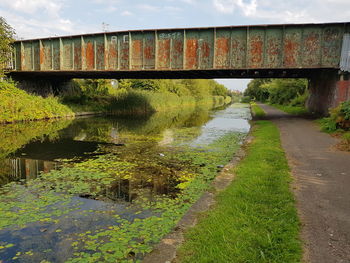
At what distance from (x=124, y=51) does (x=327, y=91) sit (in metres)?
17.9

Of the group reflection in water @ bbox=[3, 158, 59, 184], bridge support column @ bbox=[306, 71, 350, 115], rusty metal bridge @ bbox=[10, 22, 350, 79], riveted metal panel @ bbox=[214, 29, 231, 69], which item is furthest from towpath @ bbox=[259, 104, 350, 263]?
riveted metal panel @ bbox=[214, 29, 231, 69]

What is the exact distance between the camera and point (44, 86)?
33.4 m

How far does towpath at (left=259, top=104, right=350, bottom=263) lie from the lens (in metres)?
3.79

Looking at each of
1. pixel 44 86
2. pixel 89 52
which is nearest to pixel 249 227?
pixel 89 52

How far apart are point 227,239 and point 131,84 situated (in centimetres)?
4421

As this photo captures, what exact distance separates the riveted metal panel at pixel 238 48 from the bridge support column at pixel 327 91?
274 inches

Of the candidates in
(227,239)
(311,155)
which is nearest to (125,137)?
(311,155)

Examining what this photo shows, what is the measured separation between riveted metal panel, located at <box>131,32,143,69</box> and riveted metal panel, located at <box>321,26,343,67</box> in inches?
580

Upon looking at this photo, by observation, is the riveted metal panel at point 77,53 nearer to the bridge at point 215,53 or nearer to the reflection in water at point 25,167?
the bridge at point 215,53

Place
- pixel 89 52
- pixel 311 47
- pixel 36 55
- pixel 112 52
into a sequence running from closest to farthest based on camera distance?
1. pixel 311 47
2. pixel 112 52
3. pixel 89 52
4. pixel 36 55

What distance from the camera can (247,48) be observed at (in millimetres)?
21984

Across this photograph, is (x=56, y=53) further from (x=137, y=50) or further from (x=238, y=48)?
(x=238, y=48)

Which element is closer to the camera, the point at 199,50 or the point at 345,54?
the point at 345,54

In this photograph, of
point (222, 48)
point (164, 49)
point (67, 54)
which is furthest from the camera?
point (67, 54)
